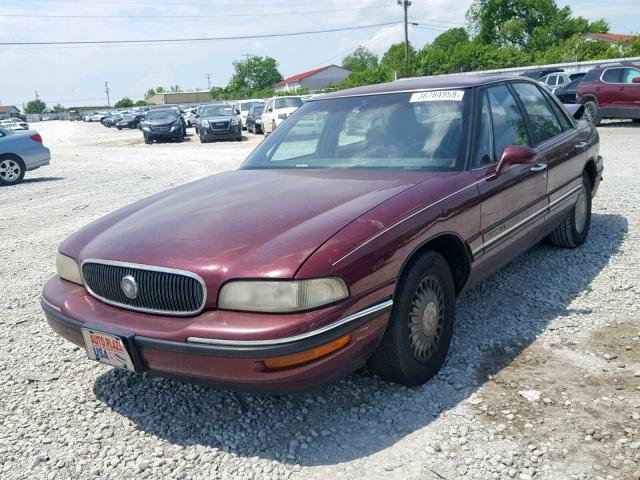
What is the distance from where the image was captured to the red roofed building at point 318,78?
96562mm

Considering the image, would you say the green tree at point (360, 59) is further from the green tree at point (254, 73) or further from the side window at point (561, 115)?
the side window at point (561, 115)

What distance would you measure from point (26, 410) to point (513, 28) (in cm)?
6907

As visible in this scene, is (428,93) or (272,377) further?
(428,93)

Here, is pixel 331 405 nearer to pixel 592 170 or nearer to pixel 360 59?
pixel 592 170

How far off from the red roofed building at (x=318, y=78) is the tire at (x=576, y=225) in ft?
307

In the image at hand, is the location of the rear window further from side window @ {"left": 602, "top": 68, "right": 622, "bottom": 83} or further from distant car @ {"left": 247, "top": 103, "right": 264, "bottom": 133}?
distant car @ {"left": 247, "top": 103, "right": 264, "bottom": 133}

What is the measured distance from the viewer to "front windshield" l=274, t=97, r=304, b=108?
74.8 ft

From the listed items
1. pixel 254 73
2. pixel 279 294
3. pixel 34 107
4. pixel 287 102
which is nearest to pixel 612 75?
pixel 287 102

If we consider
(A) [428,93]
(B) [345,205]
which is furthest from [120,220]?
(A) [428,93]

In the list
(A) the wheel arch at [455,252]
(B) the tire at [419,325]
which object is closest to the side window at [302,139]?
(A) the wheel arch at [455,252]

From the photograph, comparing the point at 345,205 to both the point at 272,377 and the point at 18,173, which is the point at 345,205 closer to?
the point at 272,377

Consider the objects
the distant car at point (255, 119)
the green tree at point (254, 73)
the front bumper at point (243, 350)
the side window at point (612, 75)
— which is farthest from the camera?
the green tree at point (254, 73)

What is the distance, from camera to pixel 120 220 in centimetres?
350

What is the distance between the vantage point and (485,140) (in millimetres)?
3777
